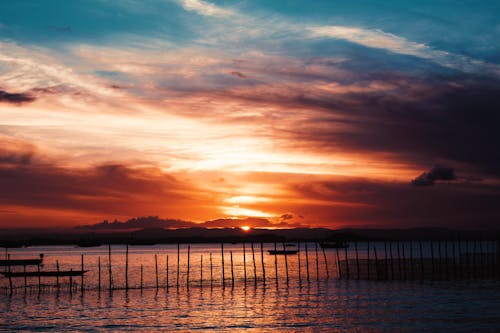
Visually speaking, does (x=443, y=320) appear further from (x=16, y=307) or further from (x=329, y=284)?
(x=16, y=307)

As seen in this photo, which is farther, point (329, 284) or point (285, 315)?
point (329, 284)

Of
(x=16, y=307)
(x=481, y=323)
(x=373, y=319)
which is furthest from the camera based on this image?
(x=16, y=307)

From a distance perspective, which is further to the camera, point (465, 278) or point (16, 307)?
point (465, 278)

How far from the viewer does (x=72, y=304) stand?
1797 inches

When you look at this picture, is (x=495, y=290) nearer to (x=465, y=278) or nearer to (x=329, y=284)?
(x=465, y=278)

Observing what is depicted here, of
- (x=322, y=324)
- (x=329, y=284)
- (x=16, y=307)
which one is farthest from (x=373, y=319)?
(x=16, y=307)

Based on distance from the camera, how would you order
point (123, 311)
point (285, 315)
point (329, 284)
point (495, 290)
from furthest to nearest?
point (329, 284) → point (495, 290) → point (123, 311) → point (285, 315)

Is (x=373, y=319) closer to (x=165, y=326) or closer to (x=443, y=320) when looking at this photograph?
(x=443, y=320)

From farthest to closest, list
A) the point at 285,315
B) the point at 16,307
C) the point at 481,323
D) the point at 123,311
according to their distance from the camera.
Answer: the point at 16,307, the point at 123,311, the point at 285,315, the point at 481,323

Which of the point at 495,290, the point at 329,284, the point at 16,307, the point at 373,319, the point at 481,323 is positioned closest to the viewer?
the point at 481,323

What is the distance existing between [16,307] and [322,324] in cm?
2458

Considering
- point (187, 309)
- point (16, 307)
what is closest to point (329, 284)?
point (187, 309)

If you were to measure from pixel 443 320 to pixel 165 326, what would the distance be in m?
17.1

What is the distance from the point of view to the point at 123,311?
4106 cm
